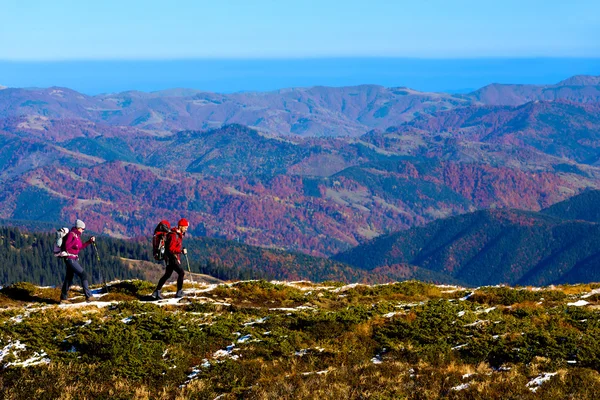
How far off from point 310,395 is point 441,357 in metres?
6.18

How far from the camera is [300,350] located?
27906 millimetres

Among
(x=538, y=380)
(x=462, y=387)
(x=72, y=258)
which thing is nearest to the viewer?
(x=462, y=387)

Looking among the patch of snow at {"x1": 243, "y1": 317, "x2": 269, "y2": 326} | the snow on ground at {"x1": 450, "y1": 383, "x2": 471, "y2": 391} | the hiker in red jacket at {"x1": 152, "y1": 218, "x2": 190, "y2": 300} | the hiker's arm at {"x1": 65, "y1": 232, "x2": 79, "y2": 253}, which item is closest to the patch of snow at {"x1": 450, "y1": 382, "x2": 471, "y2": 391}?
the snow on ground at {"x1": 450, "y1": 383, "x2": 471, "y2": 391}

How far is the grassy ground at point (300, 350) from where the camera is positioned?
23.5 meters

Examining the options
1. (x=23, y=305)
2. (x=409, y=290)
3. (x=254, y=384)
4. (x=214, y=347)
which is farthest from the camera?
(x=409, y=290)

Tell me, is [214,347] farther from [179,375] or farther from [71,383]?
[71,383]

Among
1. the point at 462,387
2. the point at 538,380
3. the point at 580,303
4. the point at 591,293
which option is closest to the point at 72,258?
the point at 462,387

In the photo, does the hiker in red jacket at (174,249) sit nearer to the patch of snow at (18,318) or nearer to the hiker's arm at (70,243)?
the hiker's arm at (70,243)

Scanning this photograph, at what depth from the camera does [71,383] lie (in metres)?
24.4

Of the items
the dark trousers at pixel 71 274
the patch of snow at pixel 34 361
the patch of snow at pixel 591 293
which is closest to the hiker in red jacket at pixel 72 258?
the dark trousers at pixel 71 274

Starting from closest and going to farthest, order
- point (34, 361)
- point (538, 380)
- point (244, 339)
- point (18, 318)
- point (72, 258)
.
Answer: point (538, 380)
point (34, 361)
point (244, 339)
point (18, 318)
point (72, 258)

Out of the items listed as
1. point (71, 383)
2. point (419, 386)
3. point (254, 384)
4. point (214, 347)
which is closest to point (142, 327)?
point (214, 347)

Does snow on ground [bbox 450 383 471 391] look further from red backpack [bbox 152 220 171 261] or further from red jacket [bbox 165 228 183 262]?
red backpack [bbox 152 220 171 261]

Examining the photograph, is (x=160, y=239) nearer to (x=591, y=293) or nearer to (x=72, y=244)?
(x=72, y=244)
